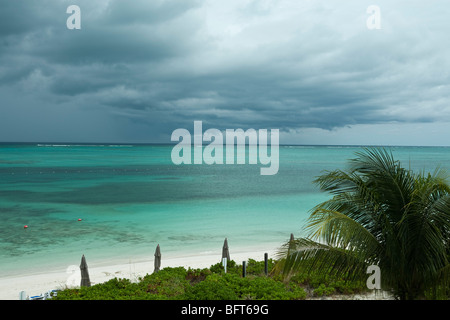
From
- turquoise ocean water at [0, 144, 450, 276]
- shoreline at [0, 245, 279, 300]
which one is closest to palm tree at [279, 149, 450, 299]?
shoreline at [0, 245, 279, 300]

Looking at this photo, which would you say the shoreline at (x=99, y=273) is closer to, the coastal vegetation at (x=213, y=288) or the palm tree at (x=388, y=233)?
the coastal vegetation at (x=213, y=288)

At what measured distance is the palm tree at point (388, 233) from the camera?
6.74 metres

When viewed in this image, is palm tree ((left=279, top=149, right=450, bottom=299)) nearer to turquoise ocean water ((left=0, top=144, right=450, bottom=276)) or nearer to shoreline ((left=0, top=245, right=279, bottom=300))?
shoreline ((left=0, top=245, right=279, bottom=300))

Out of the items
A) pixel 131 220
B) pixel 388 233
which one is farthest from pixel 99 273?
pixel 388 233

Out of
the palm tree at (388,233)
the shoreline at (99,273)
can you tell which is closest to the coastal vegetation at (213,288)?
the palm tree at (388,233)

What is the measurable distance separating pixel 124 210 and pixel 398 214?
1135 inches

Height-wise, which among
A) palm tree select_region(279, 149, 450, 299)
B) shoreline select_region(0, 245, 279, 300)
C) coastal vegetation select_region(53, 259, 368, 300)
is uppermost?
palm tree select_region(279, 149, 450, 299)

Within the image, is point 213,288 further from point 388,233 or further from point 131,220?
point 131,220

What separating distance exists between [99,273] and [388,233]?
44.4 feet

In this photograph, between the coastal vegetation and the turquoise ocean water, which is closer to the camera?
the coastal vegetation

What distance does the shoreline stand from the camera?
14.3 meters

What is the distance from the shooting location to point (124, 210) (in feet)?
108

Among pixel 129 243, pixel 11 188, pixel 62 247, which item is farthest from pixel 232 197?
pixel 11 188

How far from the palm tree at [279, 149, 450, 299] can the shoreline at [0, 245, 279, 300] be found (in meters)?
5.54
